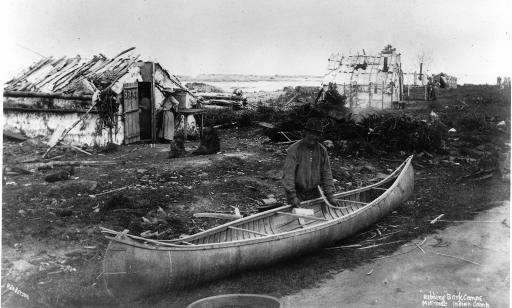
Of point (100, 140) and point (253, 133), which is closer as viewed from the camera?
point (100, 140)

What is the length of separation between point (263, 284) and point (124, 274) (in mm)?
1998

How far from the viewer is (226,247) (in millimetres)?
5777

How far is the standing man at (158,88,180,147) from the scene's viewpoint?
16969 millimetres

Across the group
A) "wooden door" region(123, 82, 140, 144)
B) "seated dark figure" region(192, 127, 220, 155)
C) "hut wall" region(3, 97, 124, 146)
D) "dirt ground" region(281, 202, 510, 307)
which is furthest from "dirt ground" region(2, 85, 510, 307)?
"wooden door" region(123, 82, 140, 144)

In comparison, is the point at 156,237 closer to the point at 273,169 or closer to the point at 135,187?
the point at 135,187

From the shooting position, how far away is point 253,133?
19.2 m

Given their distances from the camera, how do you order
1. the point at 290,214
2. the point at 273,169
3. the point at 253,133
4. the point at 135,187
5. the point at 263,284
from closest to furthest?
the point at 263,284
the point at 290,214
the point at 135,187
the point at 273,169
the point at 253,133

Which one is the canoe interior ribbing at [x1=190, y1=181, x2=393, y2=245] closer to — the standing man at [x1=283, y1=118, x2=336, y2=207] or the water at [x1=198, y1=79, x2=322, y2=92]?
the standing man at [x1=283, y1=118, x2=336, y2=207]

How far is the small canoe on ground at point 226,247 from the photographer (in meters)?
5.03

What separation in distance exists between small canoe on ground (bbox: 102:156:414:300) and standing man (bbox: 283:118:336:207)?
0.74 feet

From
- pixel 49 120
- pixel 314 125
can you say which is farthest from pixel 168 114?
pixel 314 125

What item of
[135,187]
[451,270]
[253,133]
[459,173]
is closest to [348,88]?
[253,133]

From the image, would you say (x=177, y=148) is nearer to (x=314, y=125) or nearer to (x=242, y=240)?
(x=314, y=125)

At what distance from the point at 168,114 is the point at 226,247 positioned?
38.8 feet
